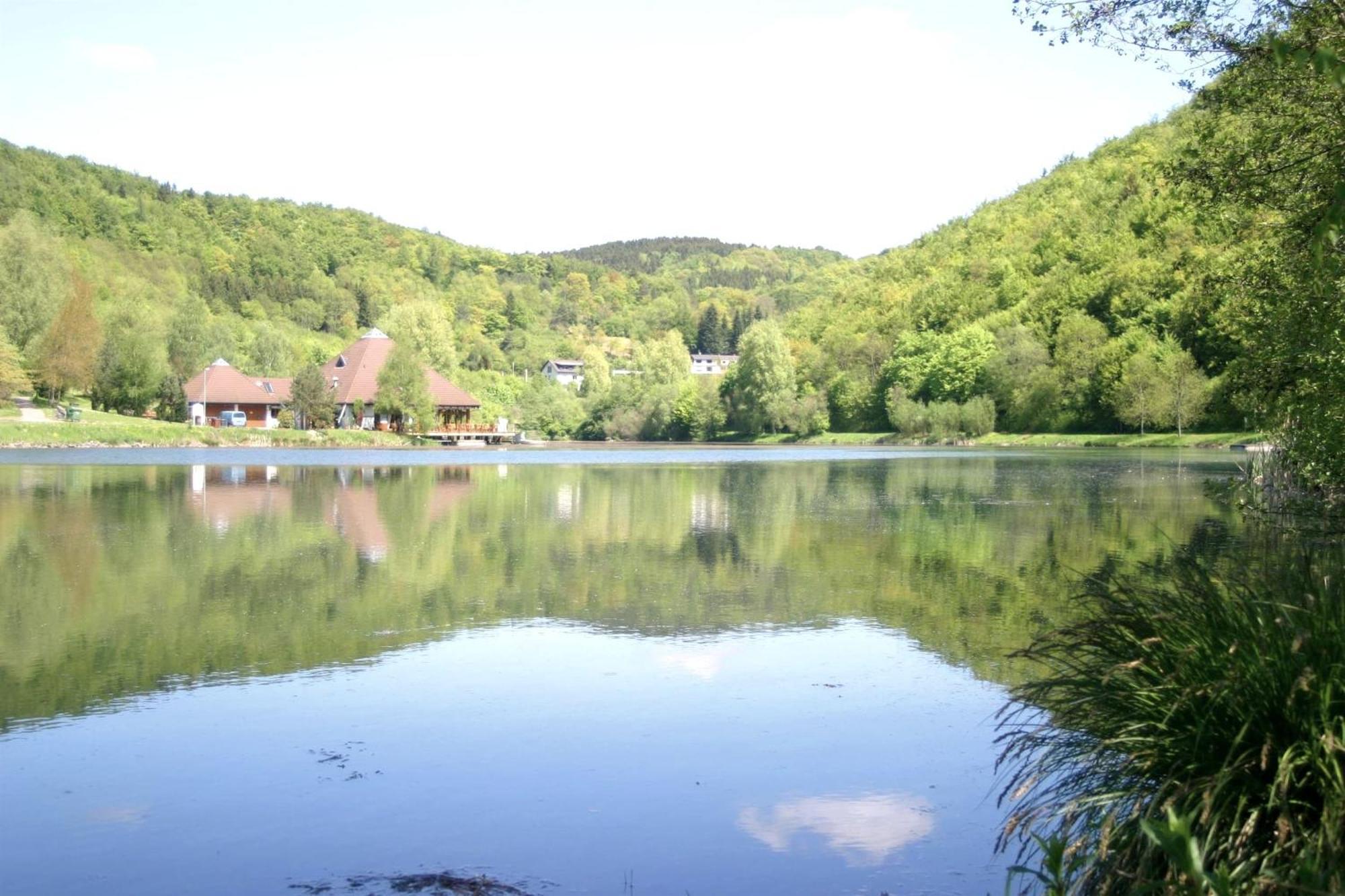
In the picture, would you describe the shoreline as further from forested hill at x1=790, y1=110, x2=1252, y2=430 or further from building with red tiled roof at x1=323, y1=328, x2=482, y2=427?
building with red tiled roof at x1=323, y1=328, x2=482, y2=427

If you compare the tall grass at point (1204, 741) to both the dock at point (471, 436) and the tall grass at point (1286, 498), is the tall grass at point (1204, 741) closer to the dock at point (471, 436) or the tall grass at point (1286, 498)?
the tall grass at point (1286, 498)

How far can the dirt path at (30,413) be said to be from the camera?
2612 inches

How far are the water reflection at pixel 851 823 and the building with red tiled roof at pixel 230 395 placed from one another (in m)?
78.7

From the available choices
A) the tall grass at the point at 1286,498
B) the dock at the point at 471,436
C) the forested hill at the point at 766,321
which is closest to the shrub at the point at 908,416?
the forested hill at the point at 766,321

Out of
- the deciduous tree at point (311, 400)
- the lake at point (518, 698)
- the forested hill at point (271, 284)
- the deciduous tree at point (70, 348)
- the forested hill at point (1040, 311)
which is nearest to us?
the lake at point (518, 698)

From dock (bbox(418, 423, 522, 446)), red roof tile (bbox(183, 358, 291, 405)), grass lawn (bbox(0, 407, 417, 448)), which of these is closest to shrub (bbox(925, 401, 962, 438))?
dock (bbox(418, 423, 522, 446))

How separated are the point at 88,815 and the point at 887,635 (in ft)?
25.1

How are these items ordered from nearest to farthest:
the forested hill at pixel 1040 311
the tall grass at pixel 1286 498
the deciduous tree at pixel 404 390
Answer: the tall grass at pixel 1286 498 < the deciduous tree at pixel 404 390 < the forested hill at pixel 1040 311

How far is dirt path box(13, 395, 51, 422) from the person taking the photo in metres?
66.3

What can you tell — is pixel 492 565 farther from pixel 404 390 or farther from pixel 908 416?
pixel 908 416

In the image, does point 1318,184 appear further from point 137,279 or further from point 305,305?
point 305,305

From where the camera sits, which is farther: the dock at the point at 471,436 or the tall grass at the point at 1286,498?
the dock at the point at 471,436

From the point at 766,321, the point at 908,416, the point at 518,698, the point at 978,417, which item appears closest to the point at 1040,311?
the point at 978,417

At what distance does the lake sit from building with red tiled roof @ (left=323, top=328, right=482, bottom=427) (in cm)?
6036
